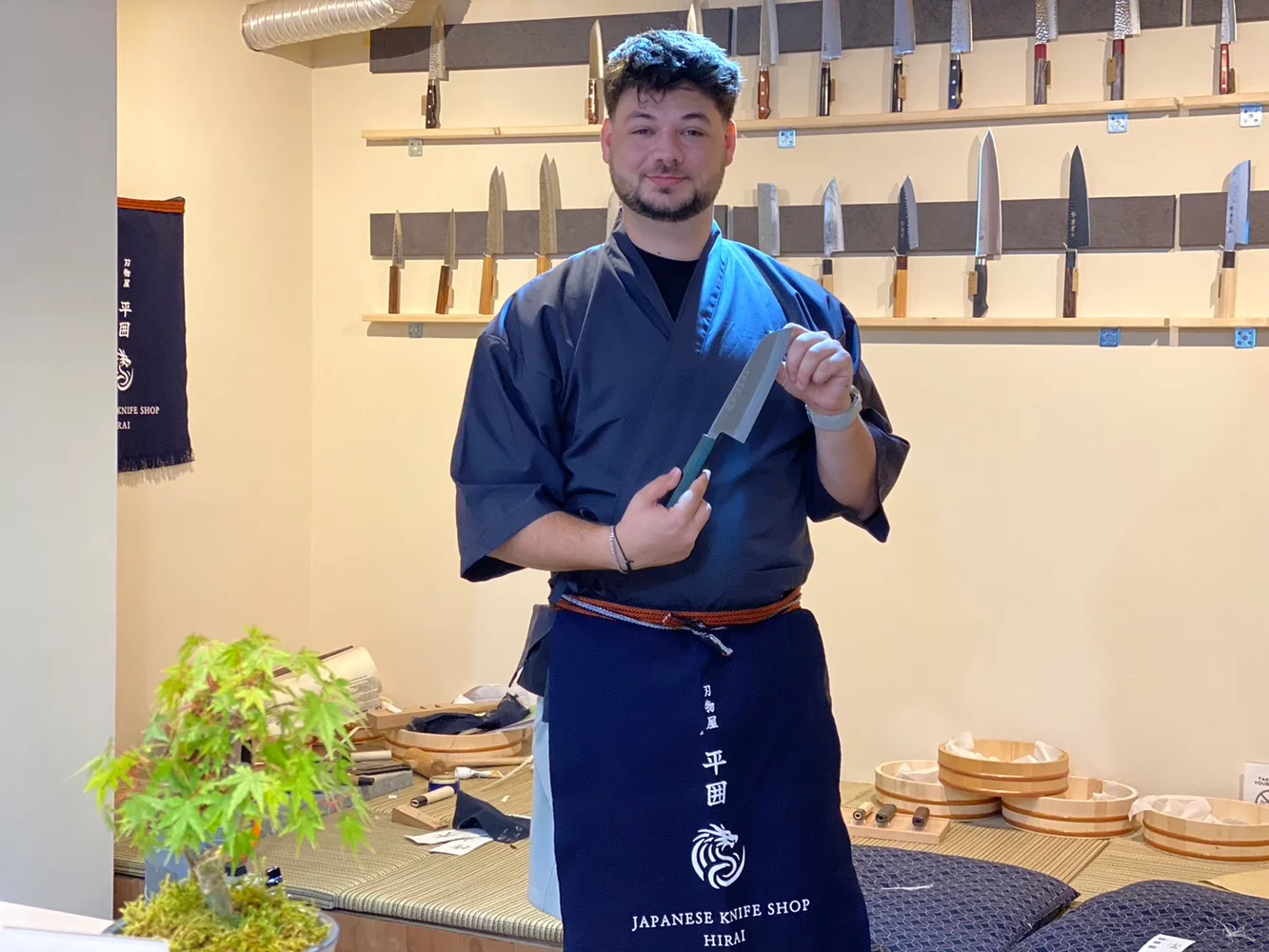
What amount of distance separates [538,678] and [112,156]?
147 centimetres

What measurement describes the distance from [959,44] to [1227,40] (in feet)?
2.01

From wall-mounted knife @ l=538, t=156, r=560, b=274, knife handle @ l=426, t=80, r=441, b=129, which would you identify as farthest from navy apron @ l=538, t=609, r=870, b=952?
knife handle @ l=426, t=80, r=441, b=129

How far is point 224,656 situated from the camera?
3.50 ft

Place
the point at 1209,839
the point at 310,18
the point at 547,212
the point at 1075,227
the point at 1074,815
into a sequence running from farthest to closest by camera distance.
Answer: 1. the point at 547,212
2. the point at 310,18
3. the point at 1075,227
4. the point at 1074,815
5. the point at 1209,839

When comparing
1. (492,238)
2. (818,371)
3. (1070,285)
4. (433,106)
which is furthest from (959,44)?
(818,371)

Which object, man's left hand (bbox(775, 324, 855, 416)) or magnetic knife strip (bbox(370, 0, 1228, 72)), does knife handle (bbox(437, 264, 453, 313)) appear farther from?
man's left hand (bbox(775, 324, 855, 416))

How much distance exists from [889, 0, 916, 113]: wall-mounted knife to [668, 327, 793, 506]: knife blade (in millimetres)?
2147

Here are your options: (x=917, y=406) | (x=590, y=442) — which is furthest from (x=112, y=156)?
(x=917, y=406)

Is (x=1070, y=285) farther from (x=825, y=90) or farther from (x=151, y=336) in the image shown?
(x=151, y=336)

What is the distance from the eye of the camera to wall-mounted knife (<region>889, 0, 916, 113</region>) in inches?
136

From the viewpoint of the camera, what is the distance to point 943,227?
3480 millimetres

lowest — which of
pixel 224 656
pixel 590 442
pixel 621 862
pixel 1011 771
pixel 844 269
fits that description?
pixel 1011 771

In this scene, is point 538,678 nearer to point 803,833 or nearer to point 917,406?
point 803,833

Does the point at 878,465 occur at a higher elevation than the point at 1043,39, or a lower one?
lower
